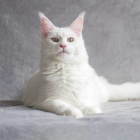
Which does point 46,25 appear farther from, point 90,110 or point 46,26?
point 90,110

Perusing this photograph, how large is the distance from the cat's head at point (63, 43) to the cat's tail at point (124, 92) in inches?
19.5

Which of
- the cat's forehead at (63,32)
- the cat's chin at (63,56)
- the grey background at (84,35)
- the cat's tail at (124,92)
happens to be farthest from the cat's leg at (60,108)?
the grey background at (84,35)

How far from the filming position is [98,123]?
68.7 inches

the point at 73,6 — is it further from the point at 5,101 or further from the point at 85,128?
the point at 85,128

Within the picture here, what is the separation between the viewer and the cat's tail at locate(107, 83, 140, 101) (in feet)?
8.51

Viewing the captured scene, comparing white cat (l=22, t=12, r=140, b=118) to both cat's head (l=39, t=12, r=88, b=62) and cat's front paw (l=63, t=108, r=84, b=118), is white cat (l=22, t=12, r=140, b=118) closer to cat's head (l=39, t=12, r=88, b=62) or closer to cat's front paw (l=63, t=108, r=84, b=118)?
cat's head (l=39, t=12, r=88, b=62)

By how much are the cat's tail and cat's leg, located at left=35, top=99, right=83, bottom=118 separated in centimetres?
69

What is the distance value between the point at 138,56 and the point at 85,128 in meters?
1.44

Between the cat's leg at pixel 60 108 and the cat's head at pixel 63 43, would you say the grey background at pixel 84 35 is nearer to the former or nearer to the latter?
the cat's head at pixel 63 43

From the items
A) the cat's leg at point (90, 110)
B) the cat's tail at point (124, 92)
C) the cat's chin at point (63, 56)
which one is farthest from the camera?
the cat's tail at point (124, 92)

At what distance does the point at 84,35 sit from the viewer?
9.62ft

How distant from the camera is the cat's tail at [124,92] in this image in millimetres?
2594

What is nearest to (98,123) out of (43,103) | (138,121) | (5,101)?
(138,121)

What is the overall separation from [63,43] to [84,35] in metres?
0.84
